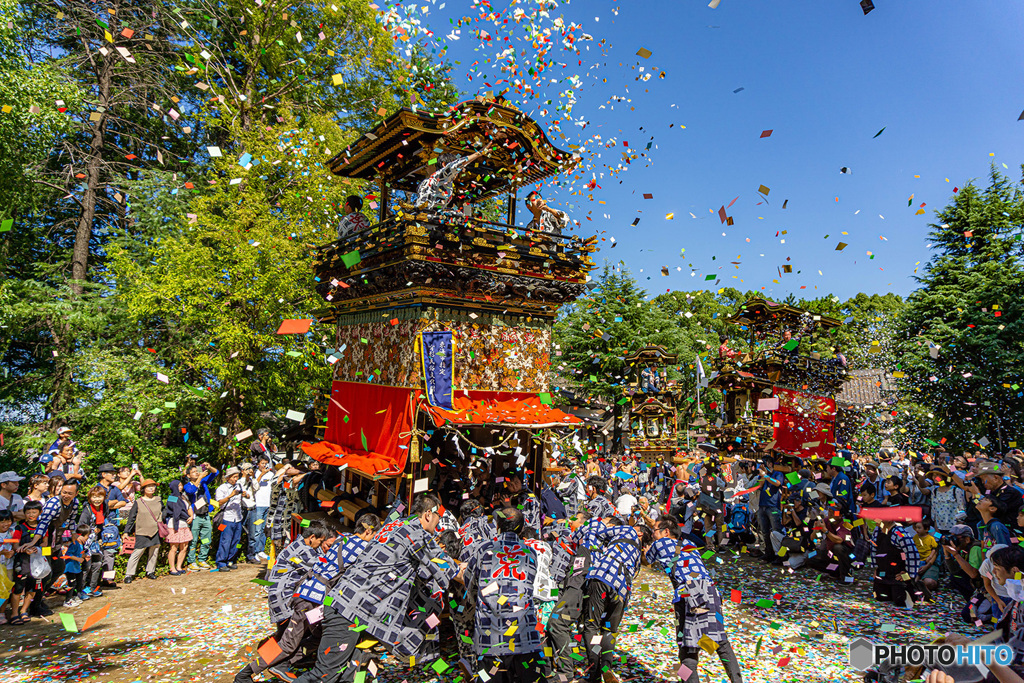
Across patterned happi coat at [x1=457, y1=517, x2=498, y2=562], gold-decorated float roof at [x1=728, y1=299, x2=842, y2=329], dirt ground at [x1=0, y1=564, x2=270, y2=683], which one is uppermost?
gold-decorated float roof at [x1=728, y1=299, x2=842, y2=329]

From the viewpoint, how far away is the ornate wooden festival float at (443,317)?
39.1ft

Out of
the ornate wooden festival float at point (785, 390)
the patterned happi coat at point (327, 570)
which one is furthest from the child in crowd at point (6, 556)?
the ornate wooden festival float at point (785, 390)

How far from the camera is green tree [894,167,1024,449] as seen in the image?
21.6m

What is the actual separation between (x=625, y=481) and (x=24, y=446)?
18462 mm

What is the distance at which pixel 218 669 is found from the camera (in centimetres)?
747

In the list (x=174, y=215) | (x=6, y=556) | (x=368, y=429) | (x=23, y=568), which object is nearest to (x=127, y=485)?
(x=23, y=568)

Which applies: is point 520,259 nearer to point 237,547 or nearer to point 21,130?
point 237,547

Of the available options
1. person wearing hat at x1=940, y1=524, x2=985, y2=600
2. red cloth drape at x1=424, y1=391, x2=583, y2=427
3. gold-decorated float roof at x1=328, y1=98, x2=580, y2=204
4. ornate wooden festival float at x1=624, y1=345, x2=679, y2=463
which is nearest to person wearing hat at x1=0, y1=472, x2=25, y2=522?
red cloth drape at x1=424, y1=391, x2=583, y2=427

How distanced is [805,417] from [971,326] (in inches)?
313

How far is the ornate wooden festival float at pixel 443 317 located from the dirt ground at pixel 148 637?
131 inches

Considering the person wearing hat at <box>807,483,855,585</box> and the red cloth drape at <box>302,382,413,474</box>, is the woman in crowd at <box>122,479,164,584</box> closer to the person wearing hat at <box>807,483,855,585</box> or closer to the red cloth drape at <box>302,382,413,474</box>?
the red cloth drape at <box>302,382,413,474</box>

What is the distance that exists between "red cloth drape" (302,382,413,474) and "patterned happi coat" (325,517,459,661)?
4.65 m

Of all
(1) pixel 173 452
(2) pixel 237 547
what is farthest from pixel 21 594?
(1) pixel 173 452

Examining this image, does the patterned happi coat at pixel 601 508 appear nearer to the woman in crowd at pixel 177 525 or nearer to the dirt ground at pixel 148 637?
the dirt ground at pixel 148 637
